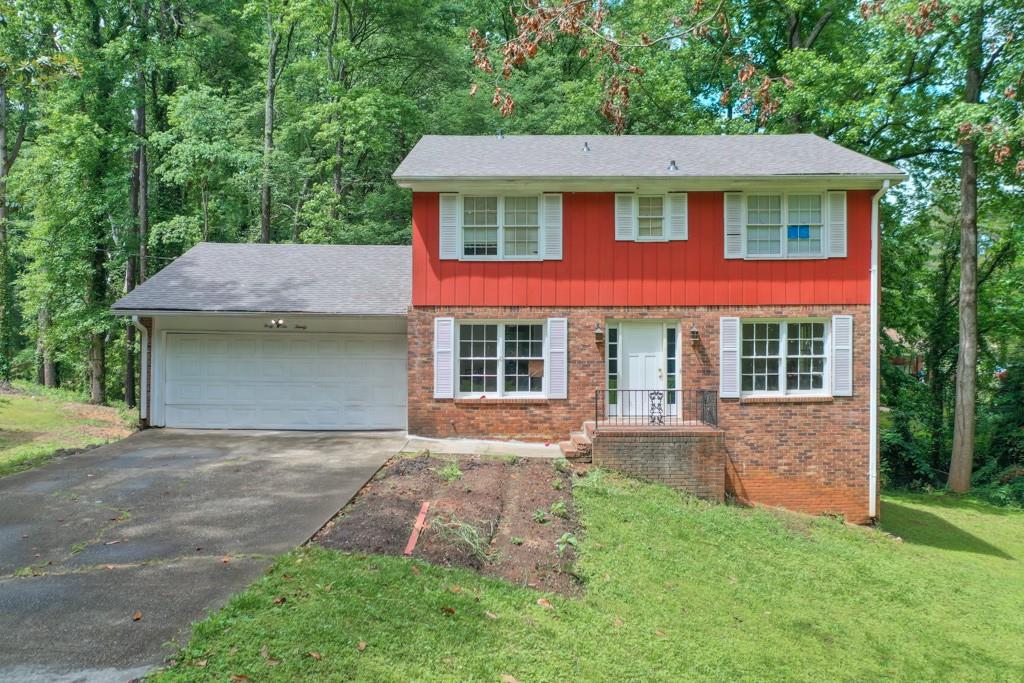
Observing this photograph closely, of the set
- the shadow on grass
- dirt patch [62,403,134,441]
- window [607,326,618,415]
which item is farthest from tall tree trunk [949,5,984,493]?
dirt patch [62,403,134,441]

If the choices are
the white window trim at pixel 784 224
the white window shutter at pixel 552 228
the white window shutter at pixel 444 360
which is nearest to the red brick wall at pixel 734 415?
the white window shutter at pixel 444 360

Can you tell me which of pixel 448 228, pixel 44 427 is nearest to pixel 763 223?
pixel 448 228

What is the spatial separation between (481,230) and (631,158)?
3546 mm

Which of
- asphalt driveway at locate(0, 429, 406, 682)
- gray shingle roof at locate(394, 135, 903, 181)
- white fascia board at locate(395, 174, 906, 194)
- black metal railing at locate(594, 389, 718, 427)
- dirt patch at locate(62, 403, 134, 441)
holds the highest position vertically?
gray shingle roof at locate(394, 135, 903, 181)

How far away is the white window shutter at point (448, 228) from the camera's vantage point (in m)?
11.9

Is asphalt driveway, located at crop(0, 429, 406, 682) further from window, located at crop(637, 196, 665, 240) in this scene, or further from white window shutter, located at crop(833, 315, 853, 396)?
white window shutter, located at crop(833, 315, 853, 396)

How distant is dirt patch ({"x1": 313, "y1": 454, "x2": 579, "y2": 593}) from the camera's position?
6.22m

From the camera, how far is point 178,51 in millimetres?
20953

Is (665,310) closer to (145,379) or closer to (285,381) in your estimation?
(285,381)

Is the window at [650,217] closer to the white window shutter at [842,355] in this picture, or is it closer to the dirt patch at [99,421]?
the white window shutter at [842,355]

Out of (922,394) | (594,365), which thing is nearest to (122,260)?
(594,365)

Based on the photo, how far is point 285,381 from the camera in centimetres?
1331

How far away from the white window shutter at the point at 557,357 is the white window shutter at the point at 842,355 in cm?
496

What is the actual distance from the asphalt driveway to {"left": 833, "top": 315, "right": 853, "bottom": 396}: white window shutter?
8215 millimetres
